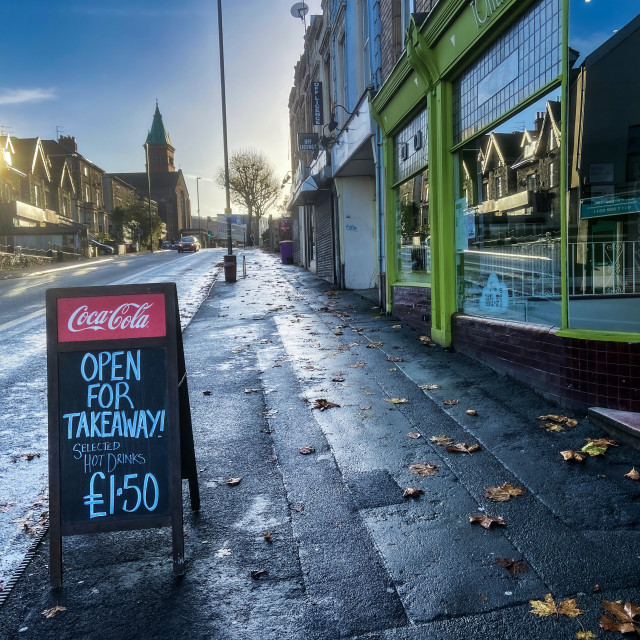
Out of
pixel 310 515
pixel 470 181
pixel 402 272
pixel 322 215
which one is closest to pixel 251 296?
pixel 322 215

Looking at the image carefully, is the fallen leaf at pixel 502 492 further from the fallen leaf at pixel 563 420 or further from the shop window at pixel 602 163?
the shop window at pixel 602 163

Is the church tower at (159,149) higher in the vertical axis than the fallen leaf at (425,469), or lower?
higher

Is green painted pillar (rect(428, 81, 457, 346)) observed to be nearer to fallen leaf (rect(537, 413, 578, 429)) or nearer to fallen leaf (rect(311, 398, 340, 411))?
fallen leaf (rect(311, 398, 340, 411))

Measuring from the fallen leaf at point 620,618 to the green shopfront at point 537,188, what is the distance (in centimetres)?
240

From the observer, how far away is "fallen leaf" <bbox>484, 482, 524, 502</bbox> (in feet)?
11.9

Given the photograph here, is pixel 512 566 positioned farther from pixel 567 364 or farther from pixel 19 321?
pixel 19 321

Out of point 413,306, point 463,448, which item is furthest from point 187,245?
point 463,448

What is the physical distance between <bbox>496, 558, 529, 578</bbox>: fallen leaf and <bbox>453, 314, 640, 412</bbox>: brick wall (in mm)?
2226

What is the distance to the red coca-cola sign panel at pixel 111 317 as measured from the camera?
9.96 feet

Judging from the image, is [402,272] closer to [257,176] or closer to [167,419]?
[167,419]

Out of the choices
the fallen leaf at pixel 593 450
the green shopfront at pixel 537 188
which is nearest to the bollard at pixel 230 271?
the green shopfront at pixel 537 188

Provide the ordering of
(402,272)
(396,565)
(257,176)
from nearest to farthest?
1. (396,565)
2. (402,272)
3. (257,176)

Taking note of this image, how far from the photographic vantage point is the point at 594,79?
5230 mm

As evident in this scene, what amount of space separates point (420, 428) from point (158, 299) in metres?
2.72
